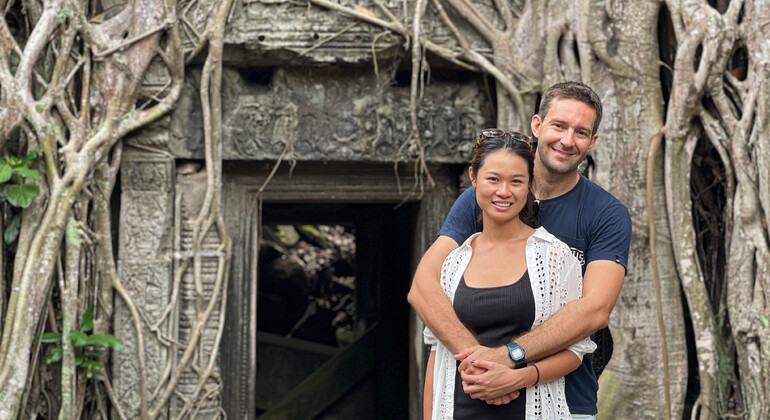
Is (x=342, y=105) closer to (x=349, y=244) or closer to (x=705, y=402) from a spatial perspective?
(x=705, y=402)

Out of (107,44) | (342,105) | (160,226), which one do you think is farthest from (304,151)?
(107,44)

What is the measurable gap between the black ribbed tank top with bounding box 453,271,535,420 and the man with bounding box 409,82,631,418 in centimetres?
3

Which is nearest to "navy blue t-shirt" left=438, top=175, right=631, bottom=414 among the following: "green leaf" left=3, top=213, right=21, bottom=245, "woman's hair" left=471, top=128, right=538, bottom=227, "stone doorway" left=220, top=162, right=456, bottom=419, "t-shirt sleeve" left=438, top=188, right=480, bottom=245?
"t-shirt sleeve" left=438, top=188, right=480, bottom=245

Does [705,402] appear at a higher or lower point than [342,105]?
lower

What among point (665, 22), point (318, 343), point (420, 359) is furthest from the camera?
point (318, 343)

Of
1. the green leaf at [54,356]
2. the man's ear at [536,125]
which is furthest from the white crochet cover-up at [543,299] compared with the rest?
the green leaf at [54,356]

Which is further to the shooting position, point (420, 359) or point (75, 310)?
point (420, 359)

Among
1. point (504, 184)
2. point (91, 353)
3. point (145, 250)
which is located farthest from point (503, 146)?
point (91, 353)

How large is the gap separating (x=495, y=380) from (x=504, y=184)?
16.5 inches

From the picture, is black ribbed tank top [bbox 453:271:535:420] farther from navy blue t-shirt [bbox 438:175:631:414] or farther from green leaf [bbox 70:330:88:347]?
green leaf [bbox 70:330:88:347]

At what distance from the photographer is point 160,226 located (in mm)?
3625

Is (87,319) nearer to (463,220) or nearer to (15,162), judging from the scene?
(15,162)

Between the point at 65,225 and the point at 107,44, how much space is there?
756 millimetres

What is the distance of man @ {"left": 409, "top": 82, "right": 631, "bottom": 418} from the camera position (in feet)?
5.97
